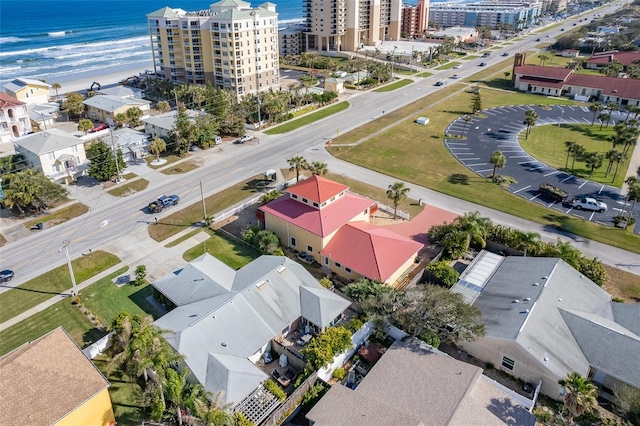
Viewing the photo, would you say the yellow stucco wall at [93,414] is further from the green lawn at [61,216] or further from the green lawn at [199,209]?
the green lawn at [61,216]

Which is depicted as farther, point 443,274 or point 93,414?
point 443,274

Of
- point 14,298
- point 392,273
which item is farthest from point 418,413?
point 14,298

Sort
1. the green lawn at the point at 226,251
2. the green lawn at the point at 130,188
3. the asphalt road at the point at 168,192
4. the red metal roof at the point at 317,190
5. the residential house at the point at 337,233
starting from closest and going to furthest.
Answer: the residential house at the point at 337,233 < the green lawn at the point at 226,251 < the asphalt road at the point at 168,192 < the red metal roof at the point at 317,190 < the green lawn at the point at 130,188

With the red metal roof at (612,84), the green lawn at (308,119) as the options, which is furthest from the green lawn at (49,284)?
the red metal roof at (612,84)

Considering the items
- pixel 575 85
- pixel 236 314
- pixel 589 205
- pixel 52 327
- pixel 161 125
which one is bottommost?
pixel 52 327

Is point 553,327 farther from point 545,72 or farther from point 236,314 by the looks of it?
point 545,72

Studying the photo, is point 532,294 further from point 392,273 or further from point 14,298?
point 14,298

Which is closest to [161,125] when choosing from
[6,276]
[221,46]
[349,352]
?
[221,46]
